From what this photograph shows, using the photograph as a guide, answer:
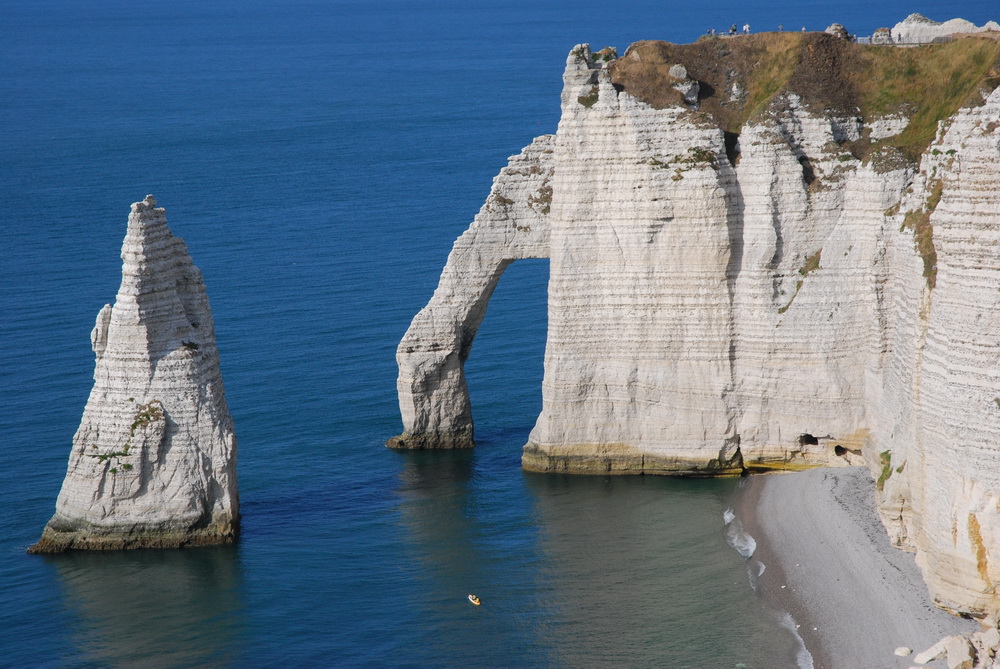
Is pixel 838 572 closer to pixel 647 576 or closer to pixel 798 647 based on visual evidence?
pixel 798 647

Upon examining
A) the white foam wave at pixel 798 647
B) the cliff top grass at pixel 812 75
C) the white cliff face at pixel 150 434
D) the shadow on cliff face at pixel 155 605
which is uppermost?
the cliff top grass at pixel 812 75

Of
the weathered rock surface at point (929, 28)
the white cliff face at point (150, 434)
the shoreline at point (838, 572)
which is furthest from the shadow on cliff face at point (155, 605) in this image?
the weathered rock surface at point (929, 28)

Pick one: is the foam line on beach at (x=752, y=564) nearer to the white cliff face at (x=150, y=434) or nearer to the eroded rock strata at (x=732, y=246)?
the eroded rock strata at (x=732, y=246)

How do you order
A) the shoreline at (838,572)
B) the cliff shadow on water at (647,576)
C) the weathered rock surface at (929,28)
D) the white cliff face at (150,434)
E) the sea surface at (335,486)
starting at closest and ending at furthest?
the shoreline at (838,572) → the cliff shadow on water at (647,576) → the sea surface at (335,486) → the white cliff face at (150,434) → the weathered rock surface at (929,28)

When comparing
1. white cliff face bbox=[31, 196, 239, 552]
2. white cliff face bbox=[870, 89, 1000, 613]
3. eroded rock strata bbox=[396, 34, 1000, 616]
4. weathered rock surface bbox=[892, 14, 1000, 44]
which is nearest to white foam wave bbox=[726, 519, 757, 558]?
eroded rock strata bbox=[396, 34, 1000, 616]

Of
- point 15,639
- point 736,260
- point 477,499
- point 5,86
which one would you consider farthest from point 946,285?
point 5,86

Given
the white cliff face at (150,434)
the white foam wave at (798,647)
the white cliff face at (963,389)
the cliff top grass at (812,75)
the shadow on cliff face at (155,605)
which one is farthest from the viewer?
the cliff top grass at (812,75)

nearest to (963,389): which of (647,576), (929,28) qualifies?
(647,576)
